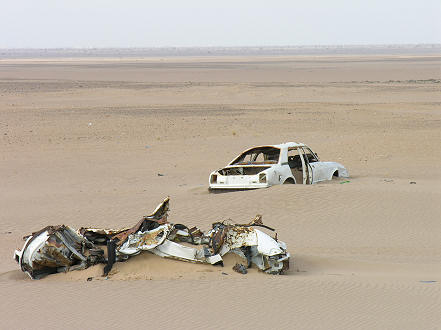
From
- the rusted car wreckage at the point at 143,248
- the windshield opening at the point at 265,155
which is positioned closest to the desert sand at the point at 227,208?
the rusted car wreckage at the point at 143,248

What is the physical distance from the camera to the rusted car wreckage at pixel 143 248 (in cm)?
923

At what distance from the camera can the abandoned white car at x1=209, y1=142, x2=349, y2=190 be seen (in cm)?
1533

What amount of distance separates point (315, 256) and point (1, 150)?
16221 mm

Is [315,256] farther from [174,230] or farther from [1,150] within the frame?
[1,150]

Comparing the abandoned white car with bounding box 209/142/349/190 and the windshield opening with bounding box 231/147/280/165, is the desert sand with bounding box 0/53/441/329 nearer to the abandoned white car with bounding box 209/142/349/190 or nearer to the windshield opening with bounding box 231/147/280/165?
A: the abandoned white car with bounding box 209/142/349/190

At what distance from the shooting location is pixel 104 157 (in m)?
23.5

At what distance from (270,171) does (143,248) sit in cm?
641

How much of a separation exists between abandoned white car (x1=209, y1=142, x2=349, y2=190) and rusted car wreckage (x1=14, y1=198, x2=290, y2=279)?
565 cm

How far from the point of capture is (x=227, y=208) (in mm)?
14734

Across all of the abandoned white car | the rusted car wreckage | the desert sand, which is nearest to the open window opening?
the abandoned white car

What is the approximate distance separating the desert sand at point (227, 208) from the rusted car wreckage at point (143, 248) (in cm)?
16

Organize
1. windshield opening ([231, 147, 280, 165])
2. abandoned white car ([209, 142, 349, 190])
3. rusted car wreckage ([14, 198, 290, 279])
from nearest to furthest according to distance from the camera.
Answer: rusted car wreckage ([14, 198, 290, 279]) → abandoned white car ([209, 142, 349, 190]) → windshield opening ([231, 147, 280, 165])

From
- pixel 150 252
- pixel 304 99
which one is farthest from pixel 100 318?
pixel 304 99

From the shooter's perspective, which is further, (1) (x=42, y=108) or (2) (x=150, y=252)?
(1) (x=42, y=108)
